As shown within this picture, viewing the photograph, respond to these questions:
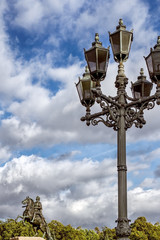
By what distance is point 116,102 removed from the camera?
9.20 m

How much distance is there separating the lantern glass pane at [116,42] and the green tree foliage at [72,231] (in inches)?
1279

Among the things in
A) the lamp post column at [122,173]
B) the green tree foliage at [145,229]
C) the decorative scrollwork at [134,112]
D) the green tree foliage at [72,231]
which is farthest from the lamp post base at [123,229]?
the green tree foliage at [145,229]

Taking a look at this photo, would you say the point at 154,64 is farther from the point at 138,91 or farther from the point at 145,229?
the point at 145,229

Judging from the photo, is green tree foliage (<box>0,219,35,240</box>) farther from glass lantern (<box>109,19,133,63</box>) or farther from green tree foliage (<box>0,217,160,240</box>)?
glass lantern (<box>109,19,133,63</box>)

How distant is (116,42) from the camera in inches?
368

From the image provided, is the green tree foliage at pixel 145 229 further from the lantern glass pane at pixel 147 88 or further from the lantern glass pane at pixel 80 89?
the lantern glass pane at pixel 80 89

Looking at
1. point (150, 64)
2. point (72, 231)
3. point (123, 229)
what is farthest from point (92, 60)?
point (72, 231)

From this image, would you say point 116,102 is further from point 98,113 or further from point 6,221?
point 6,221

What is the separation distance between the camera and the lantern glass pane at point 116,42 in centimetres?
930

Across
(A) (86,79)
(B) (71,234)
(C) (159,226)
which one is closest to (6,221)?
(B) (71,234)

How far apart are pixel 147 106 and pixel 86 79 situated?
1729mm

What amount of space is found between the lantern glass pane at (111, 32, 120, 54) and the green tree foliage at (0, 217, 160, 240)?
32488 mm

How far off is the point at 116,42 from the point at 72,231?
45.4 meters

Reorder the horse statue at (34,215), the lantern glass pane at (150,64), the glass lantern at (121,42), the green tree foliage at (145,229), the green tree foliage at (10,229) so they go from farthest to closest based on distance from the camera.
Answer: the green tree foliage at (145,229) → the green tree foliage at (10,229) → the horse statue at (34,215) → the glass lantern at (121,42) → the lantern glass pane at (150,64)
